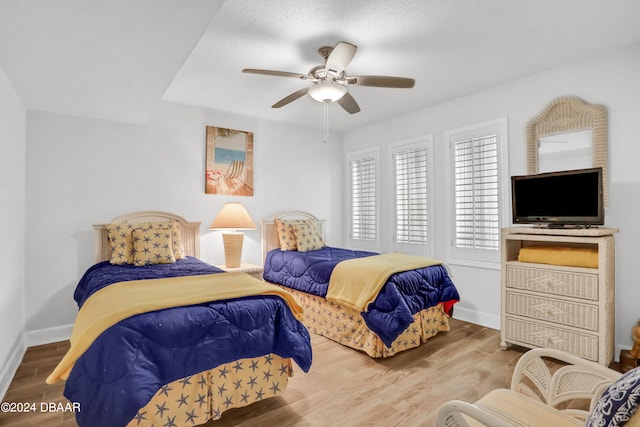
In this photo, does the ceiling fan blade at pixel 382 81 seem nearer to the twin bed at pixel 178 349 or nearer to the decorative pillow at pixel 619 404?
the twin bed at pixel 178 349

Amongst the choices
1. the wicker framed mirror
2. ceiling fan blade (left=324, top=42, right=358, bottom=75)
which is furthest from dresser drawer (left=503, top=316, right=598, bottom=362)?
ceiling fan blade (left=324, top=42, right=358, bottom=75)

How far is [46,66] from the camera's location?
2.40m

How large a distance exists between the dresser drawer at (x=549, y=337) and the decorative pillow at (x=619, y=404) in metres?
2.21

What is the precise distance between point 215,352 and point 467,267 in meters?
3.15

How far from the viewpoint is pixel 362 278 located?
304cm

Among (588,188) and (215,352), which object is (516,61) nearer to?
(588,188)

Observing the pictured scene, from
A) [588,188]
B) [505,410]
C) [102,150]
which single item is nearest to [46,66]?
[102,150]

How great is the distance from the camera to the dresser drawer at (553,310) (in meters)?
2.63

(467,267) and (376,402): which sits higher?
(467,267)

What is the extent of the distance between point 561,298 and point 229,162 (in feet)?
12.8

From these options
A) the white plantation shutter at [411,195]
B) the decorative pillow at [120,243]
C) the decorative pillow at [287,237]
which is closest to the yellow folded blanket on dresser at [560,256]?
the white plantation shutter at [411,195]

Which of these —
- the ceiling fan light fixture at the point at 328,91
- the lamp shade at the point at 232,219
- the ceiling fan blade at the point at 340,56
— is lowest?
the lamp shade at the point at 232,219

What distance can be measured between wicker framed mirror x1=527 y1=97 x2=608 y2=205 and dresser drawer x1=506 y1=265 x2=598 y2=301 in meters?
0.81

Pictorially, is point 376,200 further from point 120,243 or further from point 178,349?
point 178,349
